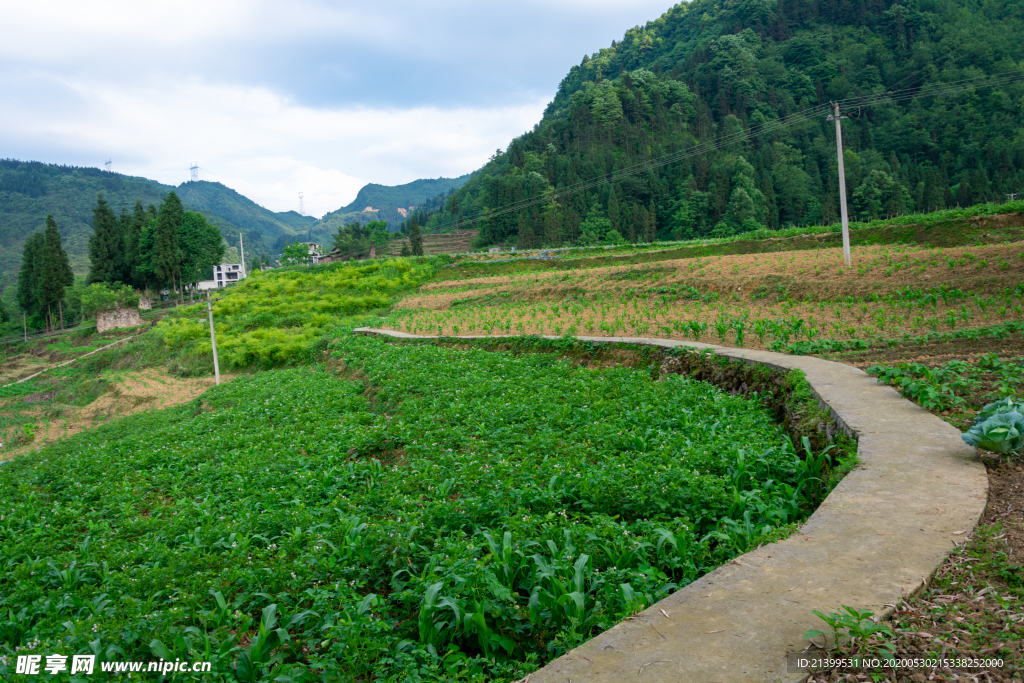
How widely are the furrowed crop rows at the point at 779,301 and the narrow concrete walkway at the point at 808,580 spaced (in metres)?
5.75

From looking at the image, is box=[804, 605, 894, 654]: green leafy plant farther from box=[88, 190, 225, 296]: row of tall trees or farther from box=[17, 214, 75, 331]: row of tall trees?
box=[17, 214, 75, 331]: row of tall trees

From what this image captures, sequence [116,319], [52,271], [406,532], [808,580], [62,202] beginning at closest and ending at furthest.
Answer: [808,580] < [406,532] < [116,319] < [52,271] < [62,202]

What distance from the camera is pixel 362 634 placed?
115 inches

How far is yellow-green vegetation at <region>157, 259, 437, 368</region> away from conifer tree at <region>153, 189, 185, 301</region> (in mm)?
9157

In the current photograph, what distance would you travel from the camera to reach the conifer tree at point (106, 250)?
52719 mm

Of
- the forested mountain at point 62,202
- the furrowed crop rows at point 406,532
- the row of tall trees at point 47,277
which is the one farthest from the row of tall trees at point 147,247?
the furrowed crop rows at point 406,532

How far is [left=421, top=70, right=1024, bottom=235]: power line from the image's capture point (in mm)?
75500

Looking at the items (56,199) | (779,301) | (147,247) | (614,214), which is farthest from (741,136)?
(56,199)

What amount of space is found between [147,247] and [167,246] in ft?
15.4

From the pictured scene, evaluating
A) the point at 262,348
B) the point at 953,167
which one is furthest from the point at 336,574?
the point at 953,167

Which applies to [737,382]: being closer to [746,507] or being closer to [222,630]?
[746,507]

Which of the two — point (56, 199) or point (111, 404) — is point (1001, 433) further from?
point (56, 199)

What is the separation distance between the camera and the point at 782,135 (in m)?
88.4

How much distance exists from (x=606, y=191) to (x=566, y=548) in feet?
244
